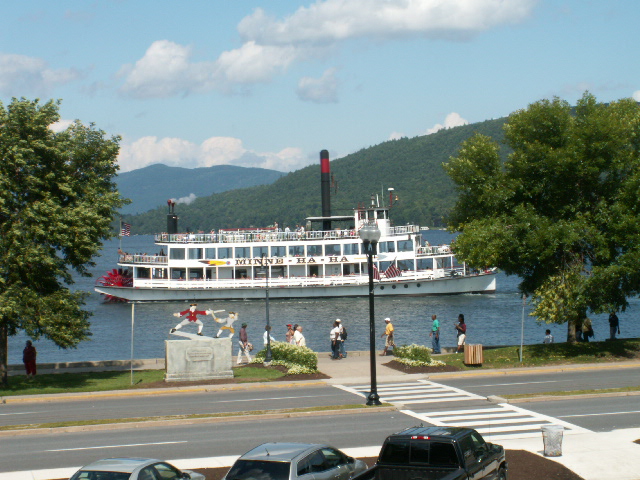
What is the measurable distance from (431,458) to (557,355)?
19.8m

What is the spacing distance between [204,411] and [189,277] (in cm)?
5954

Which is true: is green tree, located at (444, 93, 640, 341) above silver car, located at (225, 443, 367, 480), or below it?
above

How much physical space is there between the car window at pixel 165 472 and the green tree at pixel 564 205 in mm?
20635

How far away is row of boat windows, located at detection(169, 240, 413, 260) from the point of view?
253ft

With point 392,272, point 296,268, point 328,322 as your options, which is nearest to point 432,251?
point 392,272

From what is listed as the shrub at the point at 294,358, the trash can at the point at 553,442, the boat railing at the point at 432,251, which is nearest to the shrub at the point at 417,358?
the shrub at the point at 294,358

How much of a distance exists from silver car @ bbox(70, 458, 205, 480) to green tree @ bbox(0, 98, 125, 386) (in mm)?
14962

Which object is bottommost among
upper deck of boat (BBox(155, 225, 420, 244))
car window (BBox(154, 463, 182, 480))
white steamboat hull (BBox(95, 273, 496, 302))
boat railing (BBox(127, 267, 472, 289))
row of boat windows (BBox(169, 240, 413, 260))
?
car window (BBox(154, 463, 182, 480))

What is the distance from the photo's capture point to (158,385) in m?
25.8

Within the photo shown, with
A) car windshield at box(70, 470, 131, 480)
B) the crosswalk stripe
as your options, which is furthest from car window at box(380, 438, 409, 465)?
the crosswalk stripe

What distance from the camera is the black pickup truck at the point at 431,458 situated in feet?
38.0

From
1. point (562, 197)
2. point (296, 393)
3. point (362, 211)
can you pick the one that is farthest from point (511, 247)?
point (362, 211)

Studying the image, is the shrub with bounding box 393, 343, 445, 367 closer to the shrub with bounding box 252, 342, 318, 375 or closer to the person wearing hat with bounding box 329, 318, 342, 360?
the person wearing hat with bounding box 329, 318, 342, 360

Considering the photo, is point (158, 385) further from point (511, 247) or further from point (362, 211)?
point (362, 211)
